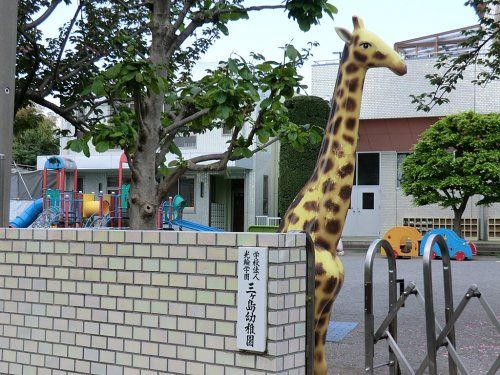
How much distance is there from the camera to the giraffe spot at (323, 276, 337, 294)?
15.3 feet

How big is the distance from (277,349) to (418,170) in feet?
66.5

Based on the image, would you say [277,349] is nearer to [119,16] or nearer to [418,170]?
[119,16]

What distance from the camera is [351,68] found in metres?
5.48

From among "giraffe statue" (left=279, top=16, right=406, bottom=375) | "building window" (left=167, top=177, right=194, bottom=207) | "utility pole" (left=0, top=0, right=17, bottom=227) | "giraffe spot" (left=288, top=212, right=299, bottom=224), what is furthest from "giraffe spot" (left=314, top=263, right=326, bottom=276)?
"building window" (left=167, top=177, right=194, bottom=207)

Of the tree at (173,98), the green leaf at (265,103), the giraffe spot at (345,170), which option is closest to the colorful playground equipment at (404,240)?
the tree at (173,98)

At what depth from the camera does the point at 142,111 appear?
643 cm

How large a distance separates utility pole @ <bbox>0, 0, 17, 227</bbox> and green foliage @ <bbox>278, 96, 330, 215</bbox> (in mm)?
19632

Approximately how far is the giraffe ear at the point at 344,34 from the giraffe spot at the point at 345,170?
1.07 metres

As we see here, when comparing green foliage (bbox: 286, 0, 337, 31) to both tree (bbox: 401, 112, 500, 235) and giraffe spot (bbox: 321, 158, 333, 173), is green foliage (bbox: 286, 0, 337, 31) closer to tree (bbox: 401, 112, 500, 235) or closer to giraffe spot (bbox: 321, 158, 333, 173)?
giraffe spot (bbox: 321, 158, 333, 173)

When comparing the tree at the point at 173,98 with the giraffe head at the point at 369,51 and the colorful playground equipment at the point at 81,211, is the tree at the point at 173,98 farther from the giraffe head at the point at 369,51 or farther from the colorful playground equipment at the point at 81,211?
the colorful playground equipment at the point at 81,211

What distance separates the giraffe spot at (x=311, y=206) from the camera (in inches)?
200

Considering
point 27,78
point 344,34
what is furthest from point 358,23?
point 27,78

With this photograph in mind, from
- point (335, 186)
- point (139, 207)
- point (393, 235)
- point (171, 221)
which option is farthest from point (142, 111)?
point (393, 235)

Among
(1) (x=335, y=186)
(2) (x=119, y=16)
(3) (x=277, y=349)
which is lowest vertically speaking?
(3) (x=277, y=349)
